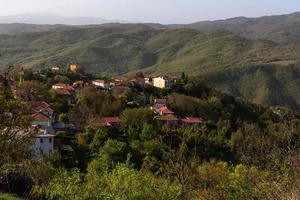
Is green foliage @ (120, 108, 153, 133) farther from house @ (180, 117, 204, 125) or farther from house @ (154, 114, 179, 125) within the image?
house @ (180, 117, 204, 125)

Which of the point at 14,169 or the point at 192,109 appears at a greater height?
the point at 14,169

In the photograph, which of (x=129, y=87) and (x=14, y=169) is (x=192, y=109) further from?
(x=14, y=169)

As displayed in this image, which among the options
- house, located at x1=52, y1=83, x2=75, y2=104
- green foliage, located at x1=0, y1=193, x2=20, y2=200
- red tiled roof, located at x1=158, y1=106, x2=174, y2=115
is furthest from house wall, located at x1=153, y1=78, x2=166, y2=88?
green foliage, located at x1=0, y1=193, x2=20, y2=200

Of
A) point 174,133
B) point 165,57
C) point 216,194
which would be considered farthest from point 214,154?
point 165,57

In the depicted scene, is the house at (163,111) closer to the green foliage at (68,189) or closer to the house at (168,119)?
the house at (168,119)

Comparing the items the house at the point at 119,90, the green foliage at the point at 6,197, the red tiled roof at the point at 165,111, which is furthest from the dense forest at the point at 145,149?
the red tiled roof at the point at 165,111

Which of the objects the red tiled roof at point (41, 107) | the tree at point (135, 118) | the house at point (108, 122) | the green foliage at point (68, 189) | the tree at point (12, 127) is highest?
the tree at point (12, 127)
